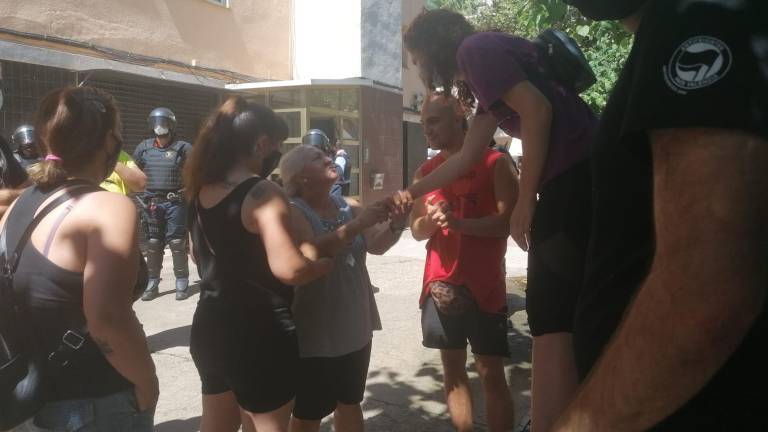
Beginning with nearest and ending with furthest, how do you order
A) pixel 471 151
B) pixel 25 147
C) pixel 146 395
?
pixel 146 395
pixel 471 151
pixel 25 147

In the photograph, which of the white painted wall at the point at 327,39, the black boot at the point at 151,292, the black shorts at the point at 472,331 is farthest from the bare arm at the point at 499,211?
the white painted wall at the point at 327,39

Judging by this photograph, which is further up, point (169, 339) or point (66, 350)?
point (66, 350)

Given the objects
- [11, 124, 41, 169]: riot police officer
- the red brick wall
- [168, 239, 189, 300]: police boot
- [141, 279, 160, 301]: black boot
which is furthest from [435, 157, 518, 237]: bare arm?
the red brick wall

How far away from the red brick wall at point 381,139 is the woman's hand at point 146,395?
11413 millimetres

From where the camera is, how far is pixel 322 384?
2.93m

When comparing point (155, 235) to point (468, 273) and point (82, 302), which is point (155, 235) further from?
point (82, 302)

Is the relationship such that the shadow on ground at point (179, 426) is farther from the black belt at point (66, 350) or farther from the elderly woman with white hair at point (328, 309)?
the black belt at point (66, 350)

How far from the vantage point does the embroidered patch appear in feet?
2.46

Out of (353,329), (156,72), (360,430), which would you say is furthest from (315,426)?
(156,72)

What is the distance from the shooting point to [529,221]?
2127mm

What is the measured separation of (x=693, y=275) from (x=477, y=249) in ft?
8.15

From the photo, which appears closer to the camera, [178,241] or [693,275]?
[693,275]

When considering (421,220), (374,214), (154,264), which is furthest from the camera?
(154,264)

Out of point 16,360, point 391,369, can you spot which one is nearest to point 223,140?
point 16,360
